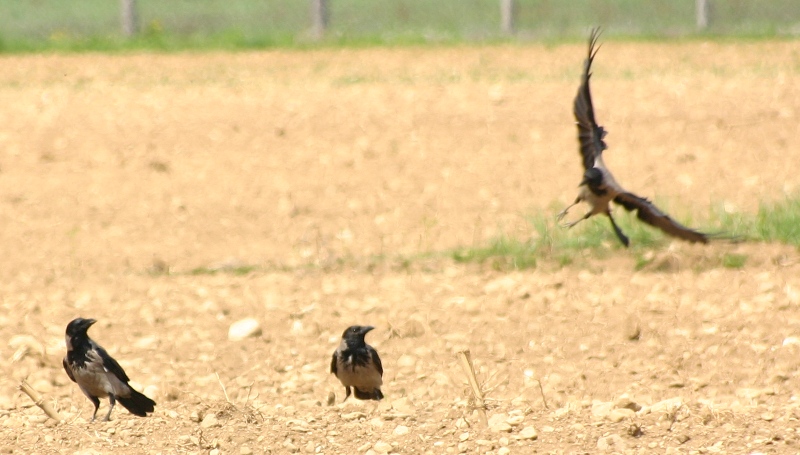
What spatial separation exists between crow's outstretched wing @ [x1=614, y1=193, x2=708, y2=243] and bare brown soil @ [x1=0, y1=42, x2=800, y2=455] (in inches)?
24.4

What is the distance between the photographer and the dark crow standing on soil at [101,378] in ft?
19.5

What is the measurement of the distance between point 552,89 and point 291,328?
24.5ft

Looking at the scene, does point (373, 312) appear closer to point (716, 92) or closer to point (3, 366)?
point (3, 366)

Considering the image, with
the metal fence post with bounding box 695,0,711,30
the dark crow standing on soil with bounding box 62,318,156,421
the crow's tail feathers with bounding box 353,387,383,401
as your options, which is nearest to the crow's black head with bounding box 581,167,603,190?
the crow's tail feathers with bounding box 353,387,383,401

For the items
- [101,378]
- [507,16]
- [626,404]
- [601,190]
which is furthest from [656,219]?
[507,16]

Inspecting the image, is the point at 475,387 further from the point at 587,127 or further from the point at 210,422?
the point at 587,127

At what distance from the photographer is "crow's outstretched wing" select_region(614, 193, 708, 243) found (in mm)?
6859

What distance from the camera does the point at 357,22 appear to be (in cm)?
1988

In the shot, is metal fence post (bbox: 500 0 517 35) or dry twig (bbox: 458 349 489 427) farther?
metal fence post (bbox: 500 0 517 35)

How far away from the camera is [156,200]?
11234mm

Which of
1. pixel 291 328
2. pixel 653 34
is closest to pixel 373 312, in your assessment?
pixel 291 328

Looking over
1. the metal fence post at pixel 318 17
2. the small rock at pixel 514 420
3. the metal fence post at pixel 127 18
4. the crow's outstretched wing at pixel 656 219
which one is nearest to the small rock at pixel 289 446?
the small rock at pixel 514 420

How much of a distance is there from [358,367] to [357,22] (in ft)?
46.0

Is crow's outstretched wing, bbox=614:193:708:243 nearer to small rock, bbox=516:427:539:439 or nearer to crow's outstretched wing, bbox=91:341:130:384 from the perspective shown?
small rock, bbox=516:427:539:439
